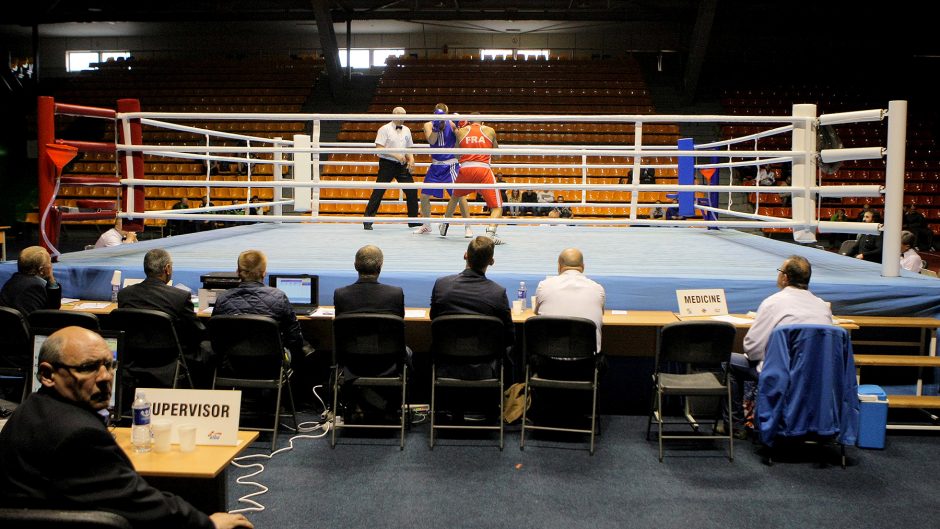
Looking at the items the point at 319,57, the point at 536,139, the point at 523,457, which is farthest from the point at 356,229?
the point at 319,57

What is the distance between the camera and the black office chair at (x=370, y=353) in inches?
144

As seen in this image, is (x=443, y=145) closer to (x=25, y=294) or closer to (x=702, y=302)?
(x=702, y=302)

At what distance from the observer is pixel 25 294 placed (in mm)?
3809

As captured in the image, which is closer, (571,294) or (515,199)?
(571,294)

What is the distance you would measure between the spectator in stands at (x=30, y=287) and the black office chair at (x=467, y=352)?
2.08m

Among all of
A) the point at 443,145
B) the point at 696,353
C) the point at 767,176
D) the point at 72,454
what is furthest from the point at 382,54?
the point at 72,454

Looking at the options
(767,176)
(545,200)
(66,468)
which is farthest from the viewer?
(767,176)

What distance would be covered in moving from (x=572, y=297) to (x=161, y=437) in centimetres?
223

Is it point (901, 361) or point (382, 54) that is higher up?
point (382, 54)

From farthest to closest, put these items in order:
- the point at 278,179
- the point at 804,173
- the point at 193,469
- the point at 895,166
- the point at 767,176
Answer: the point at 767,176
the point at 278,179
the point at 804,173
the point at 895,166
the point at 193,469

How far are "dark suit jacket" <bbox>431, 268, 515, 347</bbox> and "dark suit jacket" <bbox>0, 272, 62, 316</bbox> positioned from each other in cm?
208

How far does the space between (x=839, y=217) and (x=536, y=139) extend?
5676 mm

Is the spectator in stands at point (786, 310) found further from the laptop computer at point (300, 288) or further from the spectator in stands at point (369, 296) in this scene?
the laptop computer at point (300, 288)

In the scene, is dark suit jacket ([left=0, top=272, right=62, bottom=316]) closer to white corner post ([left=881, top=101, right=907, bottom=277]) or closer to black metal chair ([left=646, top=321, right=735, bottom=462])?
black metal chair ([left=646, top=321, right=735, bottom=462])
